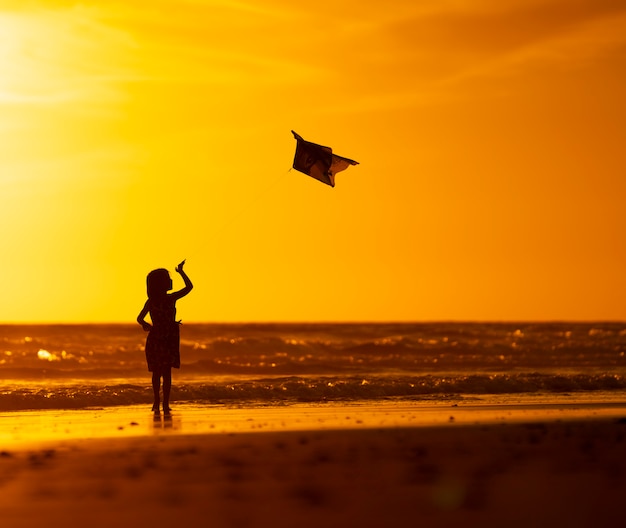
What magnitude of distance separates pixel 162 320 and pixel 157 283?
0.59 m

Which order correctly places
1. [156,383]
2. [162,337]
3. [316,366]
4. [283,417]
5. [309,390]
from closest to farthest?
[283,417] → [162,337] → [156,383] → [309,390] → [316,366]

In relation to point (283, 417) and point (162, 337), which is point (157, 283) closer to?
point (162, 337)

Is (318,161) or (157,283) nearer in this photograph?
(157,283)

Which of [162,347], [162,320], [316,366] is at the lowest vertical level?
[316,366]

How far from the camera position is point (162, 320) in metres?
17.4

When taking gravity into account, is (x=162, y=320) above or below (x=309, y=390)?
above

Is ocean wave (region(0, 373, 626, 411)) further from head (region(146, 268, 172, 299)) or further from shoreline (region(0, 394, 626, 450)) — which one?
head (region(146, 268, 172, 299))

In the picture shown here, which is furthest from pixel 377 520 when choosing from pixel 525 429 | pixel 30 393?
pixel 30 393

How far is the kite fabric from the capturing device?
20.9 metres

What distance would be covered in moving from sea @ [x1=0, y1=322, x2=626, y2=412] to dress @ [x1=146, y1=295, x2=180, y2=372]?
4.14 m

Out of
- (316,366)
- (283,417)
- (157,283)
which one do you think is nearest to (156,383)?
(157,283)

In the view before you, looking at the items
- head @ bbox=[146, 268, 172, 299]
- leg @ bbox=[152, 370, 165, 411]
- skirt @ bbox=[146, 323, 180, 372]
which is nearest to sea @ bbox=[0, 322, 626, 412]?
leg @ bbox=[152, 370, 165, 411]

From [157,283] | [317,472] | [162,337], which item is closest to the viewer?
[317,472]

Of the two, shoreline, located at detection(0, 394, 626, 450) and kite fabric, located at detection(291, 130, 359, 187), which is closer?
shoreline, located at detection(0, 394, 626, 450)
